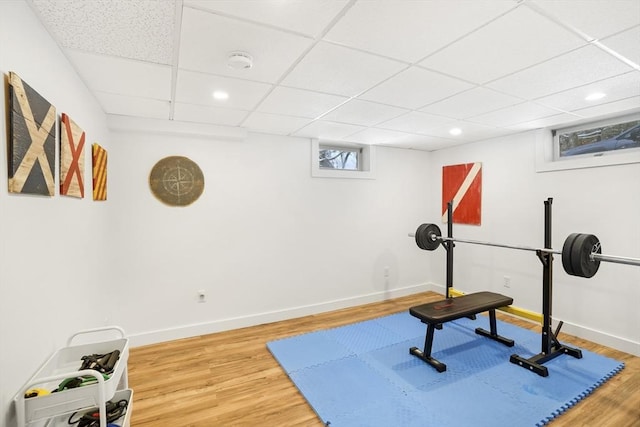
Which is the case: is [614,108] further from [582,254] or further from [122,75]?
[122,75]

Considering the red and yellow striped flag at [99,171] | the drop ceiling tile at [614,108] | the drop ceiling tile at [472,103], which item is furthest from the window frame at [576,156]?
the red and yellow striped flag at [99,171]

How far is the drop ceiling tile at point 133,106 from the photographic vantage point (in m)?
2.54

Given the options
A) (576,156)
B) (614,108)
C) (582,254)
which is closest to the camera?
(582,254)

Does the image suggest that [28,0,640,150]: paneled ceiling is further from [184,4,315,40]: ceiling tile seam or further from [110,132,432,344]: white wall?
[110,132,432,344]: white wall

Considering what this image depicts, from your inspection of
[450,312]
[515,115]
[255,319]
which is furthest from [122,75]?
[515,115]

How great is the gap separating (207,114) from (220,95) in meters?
0.60

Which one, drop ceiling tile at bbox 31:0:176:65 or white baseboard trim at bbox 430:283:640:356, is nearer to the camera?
drop ceiling tile at bbox 31:0:176:65

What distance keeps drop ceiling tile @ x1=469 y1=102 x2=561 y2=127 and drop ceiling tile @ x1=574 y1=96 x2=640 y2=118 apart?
263 millimetres

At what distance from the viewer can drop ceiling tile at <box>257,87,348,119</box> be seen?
2457mm

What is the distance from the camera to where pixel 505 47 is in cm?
174

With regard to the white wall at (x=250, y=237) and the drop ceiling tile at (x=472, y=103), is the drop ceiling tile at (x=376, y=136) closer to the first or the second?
the white wall at (x=250, y=237)

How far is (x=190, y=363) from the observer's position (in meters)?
2.86

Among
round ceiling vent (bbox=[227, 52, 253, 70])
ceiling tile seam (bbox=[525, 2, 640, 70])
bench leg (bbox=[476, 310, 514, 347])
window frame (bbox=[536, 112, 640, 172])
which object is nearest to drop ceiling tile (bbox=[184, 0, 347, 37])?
round ceiling vent (bbox=[227, 52, 253, 70])

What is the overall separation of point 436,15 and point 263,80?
123 cm
